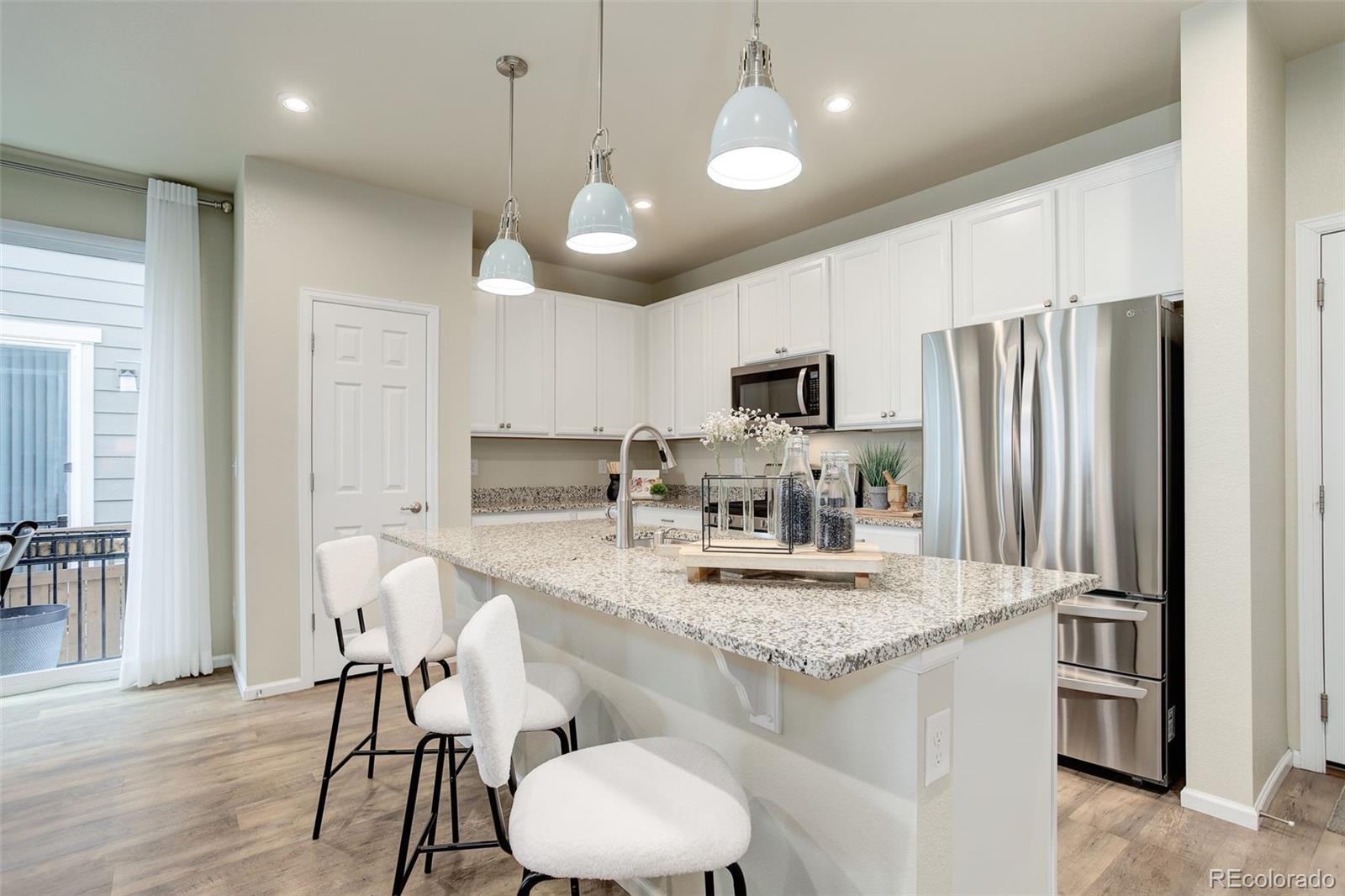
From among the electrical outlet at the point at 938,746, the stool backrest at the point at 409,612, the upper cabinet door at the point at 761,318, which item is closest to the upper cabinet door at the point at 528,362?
the upper cabinet door at the point at 761,318

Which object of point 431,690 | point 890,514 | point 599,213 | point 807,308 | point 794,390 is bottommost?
point 431,690

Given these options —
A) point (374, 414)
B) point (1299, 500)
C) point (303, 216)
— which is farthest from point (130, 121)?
point (1299, 500)

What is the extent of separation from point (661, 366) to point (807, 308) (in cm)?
143

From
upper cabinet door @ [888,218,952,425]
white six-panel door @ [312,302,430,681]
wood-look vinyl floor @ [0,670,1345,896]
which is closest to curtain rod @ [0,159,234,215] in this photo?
white six-panel door @ [312,302,430,681]

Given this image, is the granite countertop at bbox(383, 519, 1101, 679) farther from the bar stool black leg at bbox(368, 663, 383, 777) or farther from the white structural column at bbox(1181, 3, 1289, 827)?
the white structural column at bbox(1181, 3, 1289, 827)

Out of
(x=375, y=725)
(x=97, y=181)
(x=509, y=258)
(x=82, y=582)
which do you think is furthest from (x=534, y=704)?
(x=97, y=181)

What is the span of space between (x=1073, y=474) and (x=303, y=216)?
382 cm

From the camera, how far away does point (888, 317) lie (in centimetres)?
358

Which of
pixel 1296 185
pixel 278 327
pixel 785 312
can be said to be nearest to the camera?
pixel 1296 185

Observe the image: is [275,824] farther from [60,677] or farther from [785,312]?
[785,312]

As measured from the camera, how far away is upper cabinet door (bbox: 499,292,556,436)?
179 inches

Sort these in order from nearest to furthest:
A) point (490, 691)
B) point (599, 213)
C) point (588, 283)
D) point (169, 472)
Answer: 1. point (490, 691)
2. point (599, 213)
3. point (169, 472)
4. point (588, 283)

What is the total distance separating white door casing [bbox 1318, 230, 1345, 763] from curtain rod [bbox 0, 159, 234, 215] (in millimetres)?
5206

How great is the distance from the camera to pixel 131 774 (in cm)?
258
